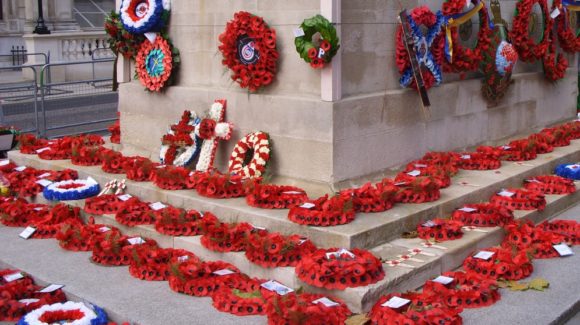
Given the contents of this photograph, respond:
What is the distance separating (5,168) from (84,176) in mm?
1480

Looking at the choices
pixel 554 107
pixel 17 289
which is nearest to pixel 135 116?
pixel 17 289

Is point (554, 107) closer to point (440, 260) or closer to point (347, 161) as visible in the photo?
point (347, 161)

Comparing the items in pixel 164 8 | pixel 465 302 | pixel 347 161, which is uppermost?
pixel 164 8

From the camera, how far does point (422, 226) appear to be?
289 inches

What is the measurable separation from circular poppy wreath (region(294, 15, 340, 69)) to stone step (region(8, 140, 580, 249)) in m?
1.51

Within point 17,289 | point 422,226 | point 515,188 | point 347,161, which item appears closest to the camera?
point 17,289

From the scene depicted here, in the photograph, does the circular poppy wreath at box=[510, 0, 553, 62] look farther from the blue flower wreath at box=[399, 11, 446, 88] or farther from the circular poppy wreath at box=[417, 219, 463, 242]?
the circular poppy wreath at box=[417, 219, 463, 242]

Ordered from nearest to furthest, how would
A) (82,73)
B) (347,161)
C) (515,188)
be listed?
1. (347,161)
2. (515,188)
3. (82,73)

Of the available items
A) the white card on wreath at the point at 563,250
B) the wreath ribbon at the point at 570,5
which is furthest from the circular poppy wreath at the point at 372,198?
the wreath ribbon at the point at 570,5

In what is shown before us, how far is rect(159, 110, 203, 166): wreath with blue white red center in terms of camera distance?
8.95 meters

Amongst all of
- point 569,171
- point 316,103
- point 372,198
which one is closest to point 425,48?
point 316,103

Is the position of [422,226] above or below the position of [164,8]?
below

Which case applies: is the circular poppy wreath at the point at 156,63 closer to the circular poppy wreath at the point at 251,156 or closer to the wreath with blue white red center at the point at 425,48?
the circular poppy wreath at the point at 251,156

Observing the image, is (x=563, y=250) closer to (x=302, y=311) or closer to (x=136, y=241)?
(x=302, y=311)
